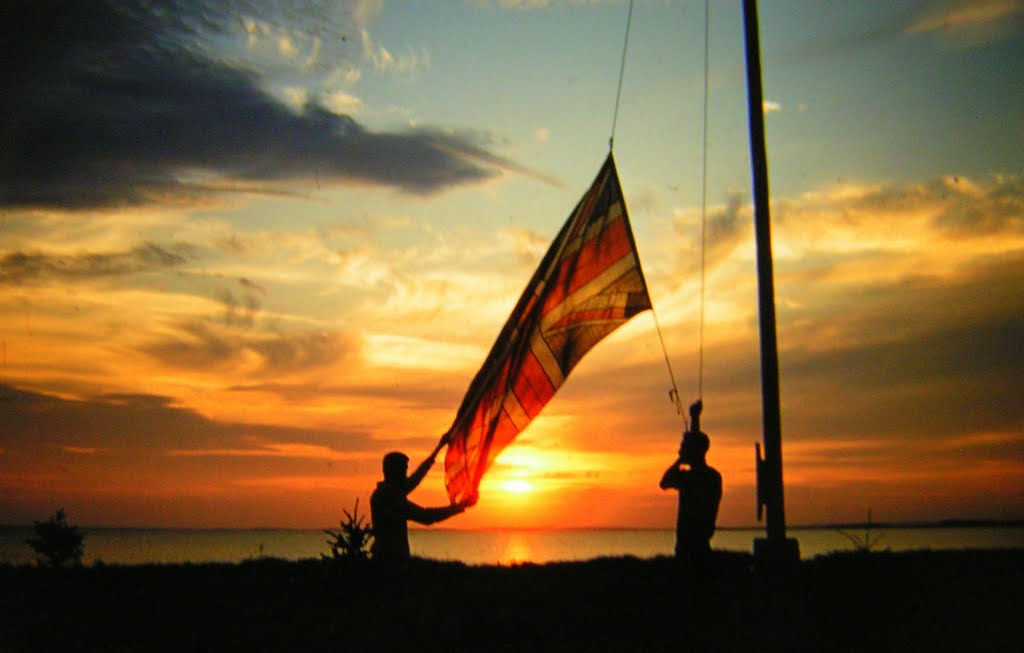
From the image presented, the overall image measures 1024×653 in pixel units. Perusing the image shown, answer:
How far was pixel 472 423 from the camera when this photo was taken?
1350 cm

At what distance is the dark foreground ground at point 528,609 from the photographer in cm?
908

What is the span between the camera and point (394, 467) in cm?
1259

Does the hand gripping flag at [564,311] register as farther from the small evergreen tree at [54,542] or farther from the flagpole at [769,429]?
the small evergreen tree at [54,542]

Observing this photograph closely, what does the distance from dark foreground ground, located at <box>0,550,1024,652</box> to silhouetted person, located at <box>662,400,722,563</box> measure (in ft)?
1.23

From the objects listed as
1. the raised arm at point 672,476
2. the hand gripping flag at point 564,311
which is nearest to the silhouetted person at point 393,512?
the hand gripping flag at point 564,311

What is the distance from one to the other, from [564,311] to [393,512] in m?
3.34

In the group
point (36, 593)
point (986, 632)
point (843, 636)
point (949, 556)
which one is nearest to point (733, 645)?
point (843, 636)

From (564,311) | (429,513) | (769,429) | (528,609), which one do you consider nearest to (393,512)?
(429,513)

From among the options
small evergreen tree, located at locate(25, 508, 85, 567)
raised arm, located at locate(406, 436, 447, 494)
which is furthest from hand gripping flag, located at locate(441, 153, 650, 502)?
small evergreen tree, located at locate(25, 508, 85, 567)

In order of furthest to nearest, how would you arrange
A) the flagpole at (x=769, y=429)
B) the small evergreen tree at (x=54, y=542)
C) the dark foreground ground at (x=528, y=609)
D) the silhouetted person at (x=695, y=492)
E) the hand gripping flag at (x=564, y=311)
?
the small evergreen tree at (x=54, y=542)
the hand gripping flag at (x=564, y=311)
the silhouetted person at (x=695, y=492)
the flagpole at (x=769, y=429)
the dark foreground ground at (x=528, y=609)

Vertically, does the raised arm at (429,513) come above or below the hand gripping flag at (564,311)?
below

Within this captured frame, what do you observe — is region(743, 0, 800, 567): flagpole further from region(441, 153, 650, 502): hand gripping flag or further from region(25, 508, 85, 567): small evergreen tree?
region(25, 508, 85, 567): small evergreen tree

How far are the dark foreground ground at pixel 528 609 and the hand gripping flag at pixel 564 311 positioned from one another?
213 centimetres

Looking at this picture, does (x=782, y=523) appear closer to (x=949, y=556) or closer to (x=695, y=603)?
(x=695, y=603)
